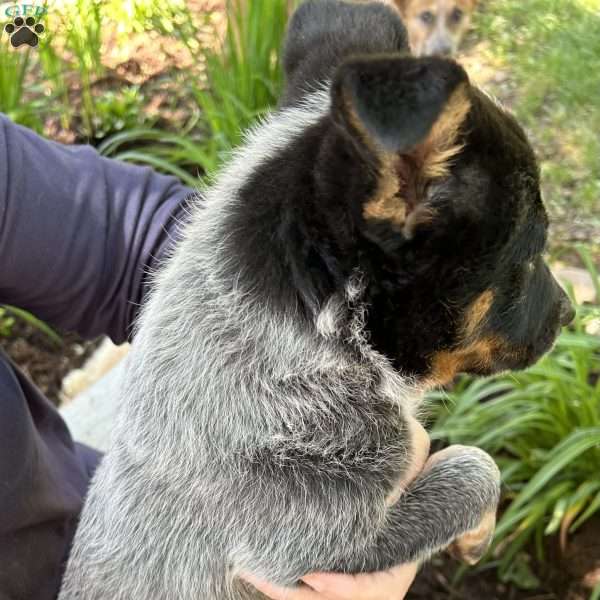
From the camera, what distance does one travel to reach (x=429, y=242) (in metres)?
1.73

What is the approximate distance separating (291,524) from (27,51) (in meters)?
3.52

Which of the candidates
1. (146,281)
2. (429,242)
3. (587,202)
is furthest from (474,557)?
(587,202)

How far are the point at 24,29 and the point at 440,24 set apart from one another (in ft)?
10.8

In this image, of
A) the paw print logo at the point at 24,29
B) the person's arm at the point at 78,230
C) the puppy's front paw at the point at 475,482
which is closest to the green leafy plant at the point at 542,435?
the puppy's front paw at the point at 475,482

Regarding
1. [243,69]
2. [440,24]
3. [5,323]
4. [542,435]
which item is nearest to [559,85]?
[440,24]

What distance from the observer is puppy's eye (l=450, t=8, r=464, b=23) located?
5871 mm

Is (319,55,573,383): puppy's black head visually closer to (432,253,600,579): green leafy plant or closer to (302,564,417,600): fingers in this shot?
(302,564,417,600): fingers

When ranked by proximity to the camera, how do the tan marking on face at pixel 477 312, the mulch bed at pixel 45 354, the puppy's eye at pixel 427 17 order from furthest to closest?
1. the puppy's eye at pixel 427 17
2. the mulch bed at pixel 45 354
3. the tan marking on face at pixel 477 312

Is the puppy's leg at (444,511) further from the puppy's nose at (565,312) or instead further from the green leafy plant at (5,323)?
the green leafy plant at (5,323)

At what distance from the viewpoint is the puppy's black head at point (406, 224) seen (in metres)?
1.61

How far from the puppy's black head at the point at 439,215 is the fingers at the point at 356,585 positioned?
54 centimetres

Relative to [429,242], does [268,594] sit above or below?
below

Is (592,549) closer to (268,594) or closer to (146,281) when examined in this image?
(268,594)

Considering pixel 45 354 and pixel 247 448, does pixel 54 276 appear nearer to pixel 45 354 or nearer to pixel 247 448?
pixel 247 448
